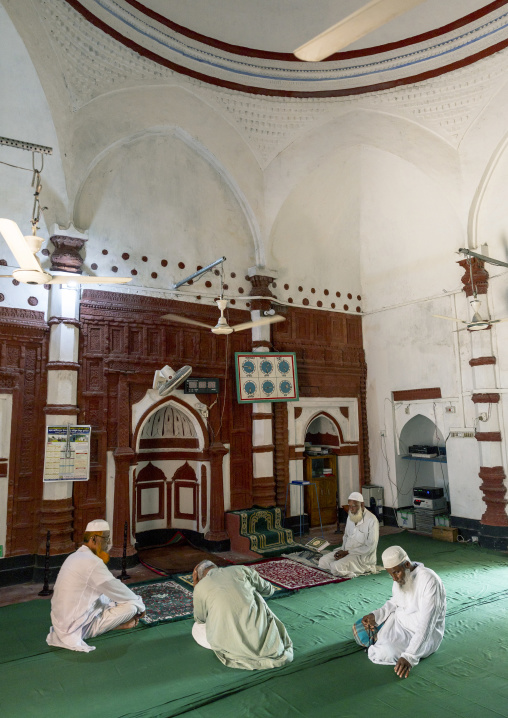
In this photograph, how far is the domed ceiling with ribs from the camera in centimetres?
732

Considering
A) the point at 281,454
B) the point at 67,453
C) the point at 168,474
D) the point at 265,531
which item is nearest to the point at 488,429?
the point at 281,454

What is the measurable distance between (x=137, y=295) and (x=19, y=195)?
2.05 m

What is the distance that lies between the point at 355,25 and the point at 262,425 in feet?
23.2

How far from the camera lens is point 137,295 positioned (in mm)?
7793

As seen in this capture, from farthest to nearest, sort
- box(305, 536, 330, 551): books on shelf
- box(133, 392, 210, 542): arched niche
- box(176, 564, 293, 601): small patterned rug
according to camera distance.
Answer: box(133, 392, 210, 542): arched niche < box(305, 536, 330, 551): books on shelf < box(176, 564, 293, 601): small patterned rug

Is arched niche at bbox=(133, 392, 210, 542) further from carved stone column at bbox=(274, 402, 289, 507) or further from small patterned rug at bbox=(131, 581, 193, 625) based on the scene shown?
small patterned rug at bbox=(131, 581, 193, 625)

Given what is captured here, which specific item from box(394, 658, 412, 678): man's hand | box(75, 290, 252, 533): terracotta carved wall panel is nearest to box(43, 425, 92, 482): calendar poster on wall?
box(75, 290, 252, 533): terracotta carved wall panel

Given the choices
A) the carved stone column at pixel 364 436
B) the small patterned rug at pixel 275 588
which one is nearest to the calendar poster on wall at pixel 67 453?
the small patterned rug at pixel 275 588

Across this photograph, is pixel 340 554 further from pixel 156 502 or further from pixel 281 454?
pixel 156 502

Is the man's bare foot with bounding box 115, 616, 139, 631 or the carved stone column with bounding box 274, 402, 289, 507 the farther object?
the carved stone column with bounding box 274, 402, 289, 507

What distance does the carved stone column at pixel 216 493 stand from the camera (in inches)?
319

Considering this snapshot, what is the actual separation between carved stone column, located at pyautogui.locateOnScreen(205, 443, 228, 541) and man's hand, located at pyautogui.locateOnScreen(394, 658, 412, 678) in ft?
14.6

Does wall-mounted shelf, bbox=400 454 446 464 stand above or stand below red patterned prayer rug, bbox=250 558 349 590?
above

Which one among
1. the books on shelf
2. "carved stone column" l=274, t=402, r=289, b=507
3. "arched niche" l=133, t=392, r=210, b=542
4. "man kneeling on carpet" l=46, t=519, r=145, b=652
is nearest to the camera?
"man kneeling on carpet" l=46, t=519, r=145, b=652
